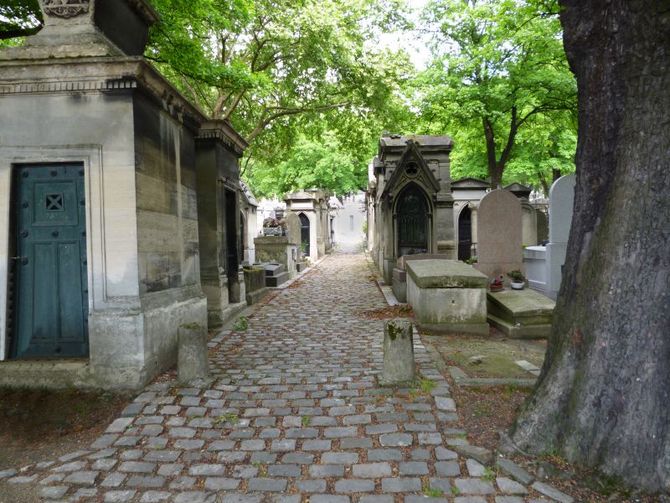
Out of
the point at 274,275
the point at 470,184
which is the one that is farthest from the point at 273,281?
the point at 470,184

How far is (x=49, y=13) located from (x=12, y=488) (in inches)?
180

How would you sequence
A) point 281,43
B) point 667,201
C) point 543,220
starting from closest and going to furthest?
point 667,201
point 281,43
point 543,220

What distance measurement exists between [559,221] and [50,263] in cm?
848

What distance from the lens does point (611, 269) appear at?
2764 mm

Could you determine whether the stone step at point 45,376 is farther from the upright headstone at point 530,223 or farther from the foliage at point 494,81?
→ the upright headstone at point 530,223

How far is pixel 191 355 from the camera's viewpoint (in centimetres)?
461

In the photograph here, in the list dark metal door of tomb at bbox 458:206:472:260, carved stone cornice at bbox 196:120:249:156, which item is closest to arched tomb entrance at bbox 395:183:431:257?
carved stone cornice at bbox 196:120:249:156

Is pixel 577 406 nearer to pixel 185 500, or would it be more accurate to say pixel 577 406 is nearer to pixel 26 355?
pixel 185 500

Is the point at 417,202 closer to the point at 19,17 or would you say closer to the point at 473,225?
the point at 473,225

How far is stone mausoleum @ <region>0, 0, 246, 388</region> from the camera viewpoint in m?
4.38

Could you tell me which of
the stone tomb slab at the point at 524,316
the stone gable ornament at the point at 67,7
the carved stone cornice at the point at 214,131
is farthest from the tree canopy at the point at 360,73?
the stone tomb slab at the point at 524,316

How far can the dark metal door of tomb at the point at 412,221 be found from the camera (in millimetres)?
12445

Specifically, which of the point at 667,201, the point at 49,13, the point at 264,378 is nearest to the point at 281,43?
the point at 49,13

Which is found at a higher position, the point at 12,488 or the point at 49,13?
the point at 49,13
